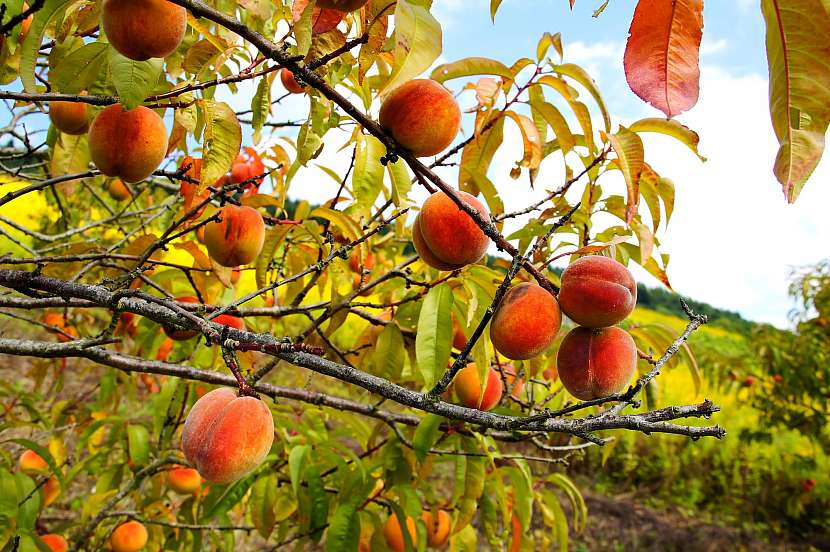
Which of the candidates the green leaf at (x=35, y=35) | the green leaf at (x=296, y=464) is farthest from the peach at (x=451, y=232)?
the green leaf at (x=296, y=464)

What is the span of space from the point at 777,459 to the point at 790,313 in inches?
68.4

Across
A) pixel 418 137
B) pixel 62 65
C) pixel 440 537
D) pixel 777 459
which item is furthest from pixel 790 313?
pixel 62 65

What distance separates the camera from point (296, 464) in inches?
60.2

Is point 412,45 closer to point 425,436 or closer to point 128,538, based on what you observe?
point 425,436

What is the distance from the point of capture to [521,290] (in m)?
0.97

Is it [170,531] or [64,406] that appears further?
[64,406]

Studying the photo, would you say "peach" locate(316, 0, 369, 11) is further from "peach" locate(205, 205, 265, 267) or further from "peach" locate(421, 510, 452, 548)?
"peach" locate(421, 510, 452, 548)

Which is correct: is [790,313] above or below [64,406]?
above

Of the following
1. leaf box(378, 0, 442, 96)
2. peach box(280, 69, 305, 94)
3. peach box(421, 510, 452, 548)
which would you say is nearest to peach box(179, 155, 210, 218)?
peach box(280, 69, 305, 94)

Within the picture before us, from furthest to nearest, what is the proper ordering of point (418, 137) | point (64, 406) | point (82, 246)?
point (64, 406), point (82, 246), point (418, 137)

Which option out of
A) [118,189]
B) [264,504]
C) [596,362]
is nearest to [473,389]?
[596,362]

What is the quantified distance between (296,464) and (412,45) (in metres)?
1.23

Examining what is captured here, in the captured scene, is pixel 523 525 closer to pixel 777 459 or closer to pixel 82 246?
pixel 82 246

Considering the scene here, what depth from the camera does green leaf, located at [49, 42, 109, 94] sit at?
1.07m
